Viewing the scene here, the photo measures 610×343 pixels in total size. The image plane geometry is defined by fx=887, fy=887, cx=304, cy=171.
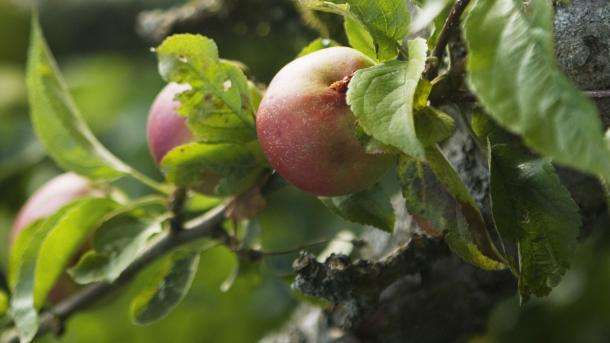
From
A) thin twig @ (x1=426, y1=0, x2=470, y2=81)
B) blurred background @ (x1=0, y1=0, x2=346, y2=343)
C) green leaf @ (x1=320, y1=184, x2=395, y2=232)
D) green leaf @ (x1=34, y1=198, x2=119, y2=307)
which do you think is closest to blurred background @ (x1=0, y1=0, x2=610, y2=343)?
blurred background @ (x1=0, y1=0, x2=346, y2=343)

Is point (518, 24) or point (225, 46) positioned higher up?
point (518, 24)

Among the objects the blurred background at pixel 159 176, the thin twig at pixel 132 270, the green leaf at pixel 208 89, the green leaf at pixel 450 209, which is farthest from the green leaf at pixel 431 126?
the blurred background at pixel 159 176

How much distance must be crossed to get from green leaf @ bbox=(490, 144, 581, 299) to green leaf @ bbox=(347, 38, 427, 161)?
2.7 inches

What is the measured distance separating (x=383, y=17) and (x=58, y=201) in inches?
14.7

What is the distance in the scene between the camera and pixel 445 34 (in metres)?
0.44

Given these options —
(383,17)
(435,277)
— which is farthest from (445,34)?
(435,277)

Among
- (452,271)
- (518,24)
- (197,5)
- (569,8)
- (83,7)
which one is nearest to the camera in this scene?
(518,24)

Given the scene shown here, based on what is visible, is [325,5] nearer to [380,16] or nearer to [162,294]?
[380,16]

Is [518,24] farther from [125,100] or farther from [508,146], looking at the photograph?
[125,100]

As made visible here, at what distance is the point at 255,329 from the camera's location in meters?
1.08

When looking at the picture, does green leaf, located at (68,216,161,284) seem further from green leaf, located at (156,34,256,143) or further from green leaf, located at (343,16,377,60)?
green leaf, located at (343,16,377,60)

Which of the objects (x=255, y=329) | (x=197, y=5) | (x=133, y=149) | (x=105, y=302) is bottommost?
(x=255, y=329)

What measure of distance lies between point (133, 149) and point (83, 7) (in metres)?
0.38

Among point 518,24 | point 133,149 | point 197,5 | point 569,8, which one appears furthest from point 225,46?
point 518,24
